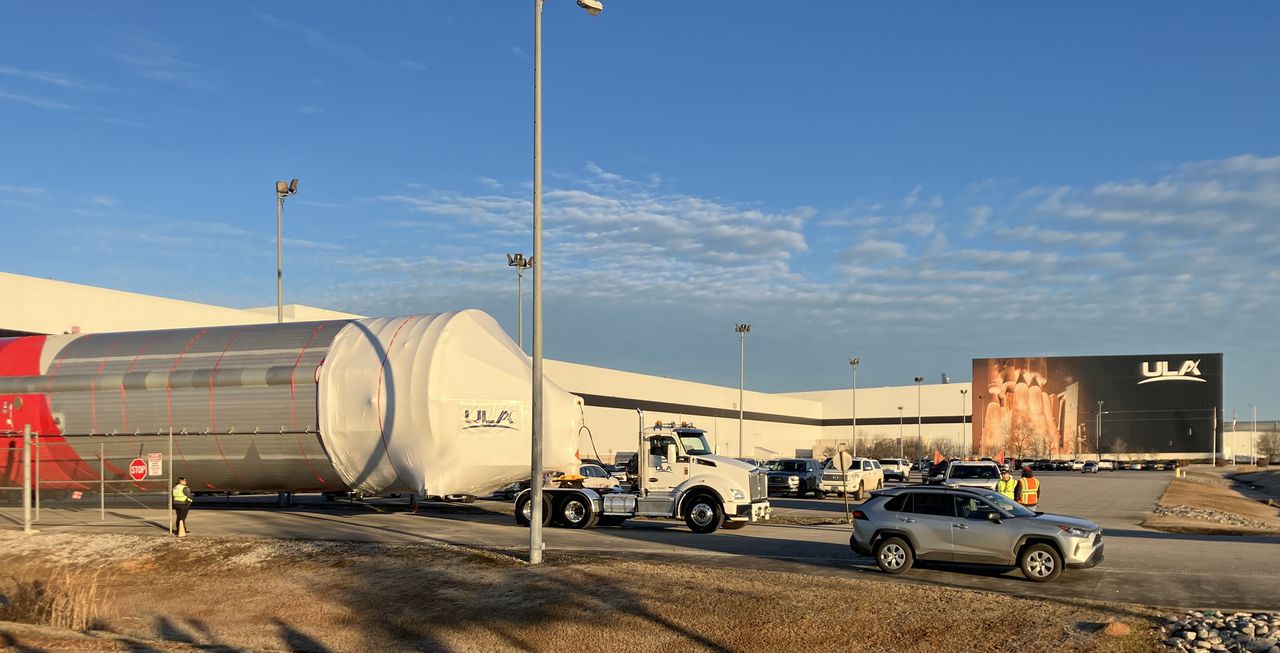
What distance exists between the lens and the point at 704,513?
28.1m

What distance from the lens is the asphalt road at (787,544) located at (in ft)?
61.7

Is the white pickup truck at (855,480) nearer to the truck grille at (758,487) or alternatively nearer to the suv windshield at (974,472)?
the suv windshield at (974,472)

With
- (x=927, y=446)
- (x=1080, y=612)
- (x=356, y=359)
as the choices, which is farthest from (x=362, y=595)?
(x=927, y=446)

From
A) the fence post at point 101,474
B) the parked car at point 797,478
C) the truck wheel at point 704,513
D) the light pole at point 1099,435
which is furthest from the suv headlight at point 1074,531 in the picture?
the light pole at point 1099,435

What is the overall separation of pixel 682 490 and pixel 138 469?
51.0ft

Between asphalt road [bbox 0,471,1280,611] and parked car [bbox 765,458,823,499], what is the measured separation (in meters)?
8.73

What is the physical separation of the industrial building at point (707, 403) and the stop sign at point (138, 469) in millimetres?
7182

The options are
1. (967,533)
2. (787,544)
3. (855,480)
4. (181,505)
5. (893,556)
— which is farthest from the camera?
(855,480)

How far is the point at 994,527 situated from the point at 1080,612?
3.57m

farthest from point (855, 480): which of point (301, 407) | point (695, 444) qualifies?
point (301, 407)

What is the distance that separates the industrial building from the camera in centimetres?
5347

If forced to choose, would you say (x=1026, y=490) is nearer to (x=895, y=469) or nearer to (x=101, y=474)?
(x=101, y=474)

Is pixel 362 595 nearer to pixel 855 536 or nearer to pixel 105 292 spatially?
pixel 855 536

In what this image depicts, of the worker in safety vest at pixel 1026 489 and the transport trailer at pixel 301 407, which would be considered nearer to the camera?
the worker in safety vest at pixel 1026 489
